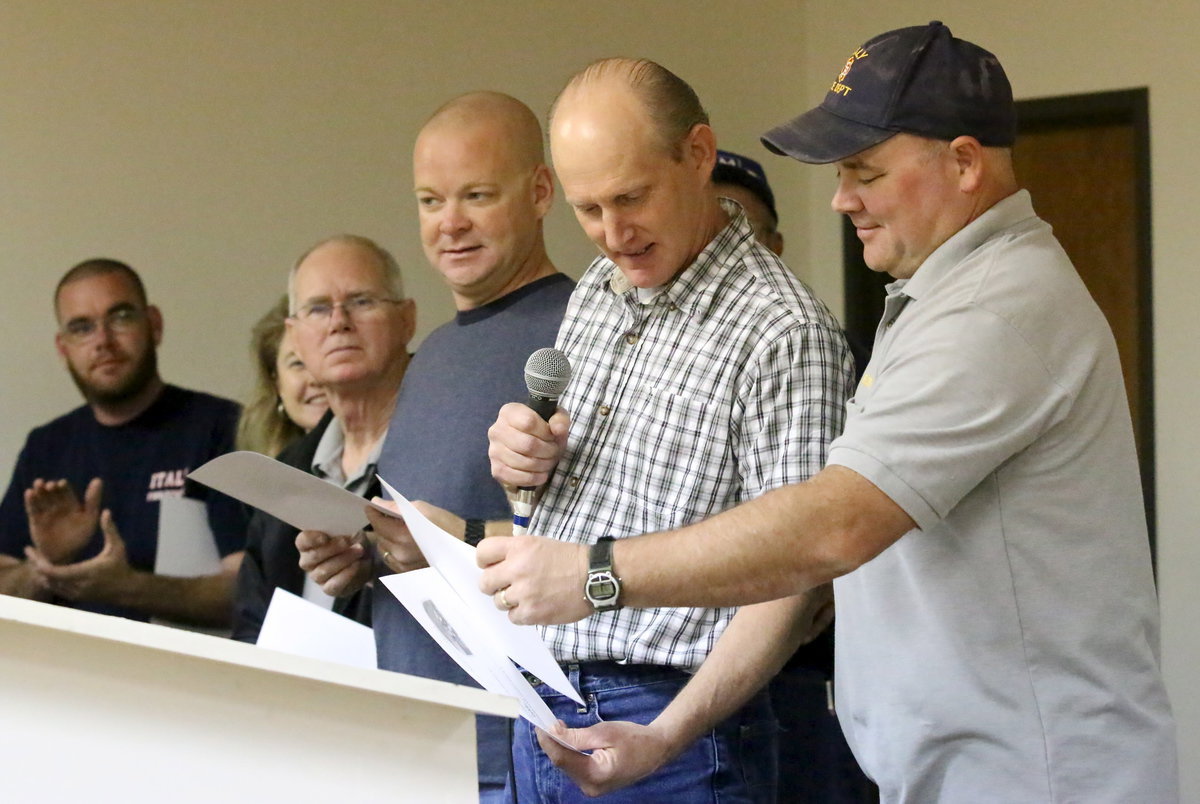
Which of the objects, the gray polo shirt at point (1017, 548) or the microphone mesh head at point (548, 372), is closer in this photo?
the gray polo shirt at point (1017, 548)

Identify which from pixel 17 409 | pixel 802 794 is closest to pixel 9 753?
pixel 802 794

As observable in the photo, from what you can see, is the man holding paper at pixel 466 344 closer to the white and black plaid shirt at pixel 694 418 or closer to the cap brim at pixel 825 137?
the white and black plaid shirt at pixel 694 418

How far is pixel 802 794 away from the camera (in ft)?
7.55

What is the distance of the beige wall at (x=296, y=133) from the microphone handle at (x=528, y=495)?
3.01 m

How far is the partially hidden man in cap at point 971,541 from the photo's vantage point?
4.28 feet

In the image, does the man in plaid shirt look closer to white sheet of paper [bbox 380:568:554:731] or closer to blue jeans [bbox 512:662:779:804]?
blue jeans [bbox 512:662:779:804]

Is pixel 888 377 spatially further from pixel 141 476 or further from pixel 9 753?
pixel 141 476

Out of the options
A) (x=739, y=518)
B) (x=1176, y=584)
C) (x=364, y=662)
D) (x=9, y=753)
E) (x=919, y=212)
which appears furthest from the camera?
(x=1176, y=584)

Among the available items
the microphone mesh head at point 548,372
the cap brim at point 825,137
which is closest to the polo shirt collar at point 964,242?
the cap brim at point 825,137

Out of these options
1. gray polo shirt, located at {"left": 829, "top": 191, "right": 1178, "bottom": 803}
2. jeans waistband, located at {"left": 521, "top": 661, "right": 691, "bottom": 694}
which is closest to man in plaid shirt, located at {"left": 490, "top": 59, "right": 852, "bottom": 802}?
jeans waistband, located at {"left": 521, "top": 661, "right": 691, "bottom": 694}

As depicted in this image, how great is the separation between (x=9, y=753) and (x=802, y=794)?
148 cm

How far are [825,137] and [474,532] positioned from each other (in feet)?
2.68

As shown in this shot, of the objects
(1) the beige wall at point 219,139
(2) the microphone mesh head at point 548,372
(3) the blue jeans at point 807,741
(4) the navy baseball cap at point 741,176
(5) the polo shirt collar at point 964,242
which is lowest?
(3) the blue jeans at point 807,741

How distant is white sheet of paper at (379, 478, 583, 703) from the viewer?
1444 mm
